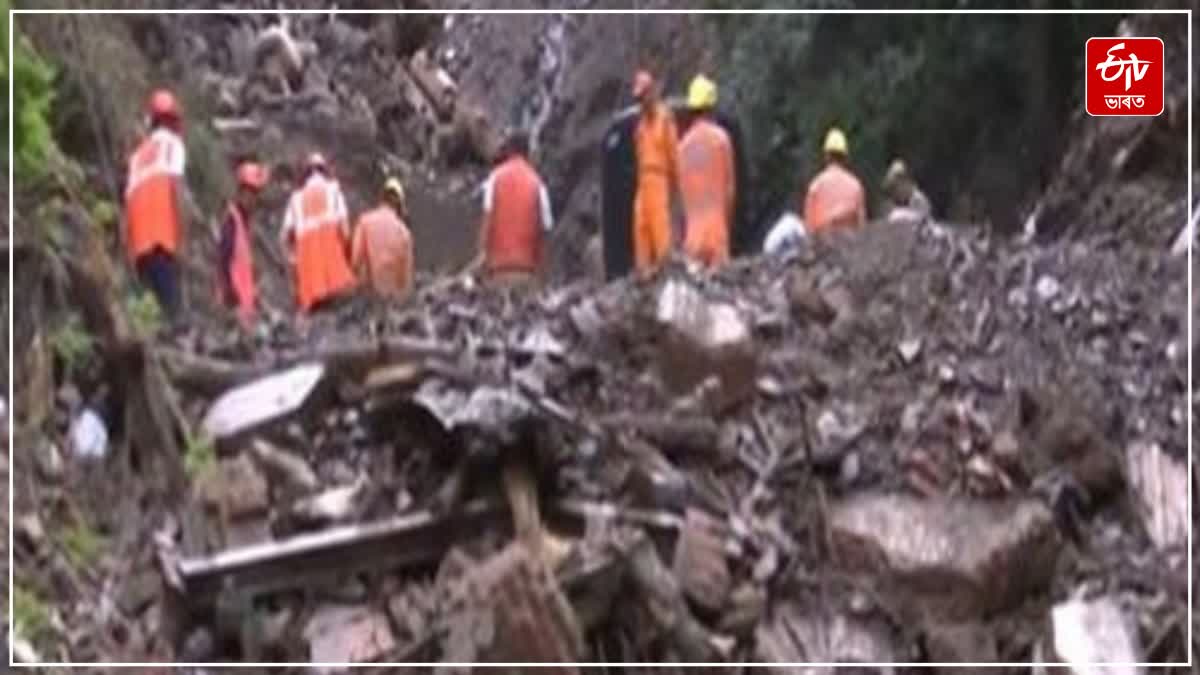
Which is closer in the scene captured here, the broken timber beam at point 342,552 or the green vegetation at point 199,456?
the broken timber beam at point 342,552

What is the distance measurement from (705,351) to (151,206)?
3699 mm

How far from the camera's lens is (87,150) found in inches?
719

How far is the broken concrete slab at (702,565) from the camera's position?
43.1ft

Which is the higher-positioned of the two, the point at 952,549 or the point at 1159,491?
the point at 1159,491

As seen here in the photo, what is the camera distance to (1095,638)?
41.8 feet

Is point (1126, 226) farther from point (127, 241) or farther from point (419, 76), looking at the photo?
point (419, 76)

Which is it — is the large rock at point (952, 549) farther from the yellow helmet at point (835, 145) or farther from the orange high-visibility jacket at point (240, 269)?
the yellow helmet at point (835, 145)

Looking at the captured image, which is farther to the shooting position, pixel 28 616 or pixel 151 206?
pixel 151 206

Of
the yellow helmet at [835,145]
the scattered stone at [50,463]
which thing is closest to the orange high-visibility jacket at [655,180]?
the yellow helmet at [835,145]

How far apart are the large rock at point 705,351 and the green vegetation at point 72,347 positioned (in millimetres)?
2689

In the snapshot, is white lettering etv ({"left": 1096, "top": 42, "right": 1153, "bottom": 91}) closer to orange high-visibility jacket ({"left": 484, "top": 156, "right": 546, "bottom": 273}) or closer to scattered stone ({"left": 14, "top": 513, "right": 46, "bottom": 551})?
orange high-visibility jacket ({"left": 484, "top": 156, "right": 546, "bottom": 273})

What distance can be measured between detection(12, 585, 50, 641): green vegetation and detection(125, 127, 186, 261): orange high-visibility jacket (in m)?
5.18

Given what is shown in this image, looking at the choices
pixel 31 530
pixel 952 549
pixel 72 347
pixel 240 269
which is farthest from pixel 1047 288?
pixel 31 530

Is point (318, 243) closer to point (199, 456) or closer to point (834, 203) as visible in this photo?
point (834, 203)
